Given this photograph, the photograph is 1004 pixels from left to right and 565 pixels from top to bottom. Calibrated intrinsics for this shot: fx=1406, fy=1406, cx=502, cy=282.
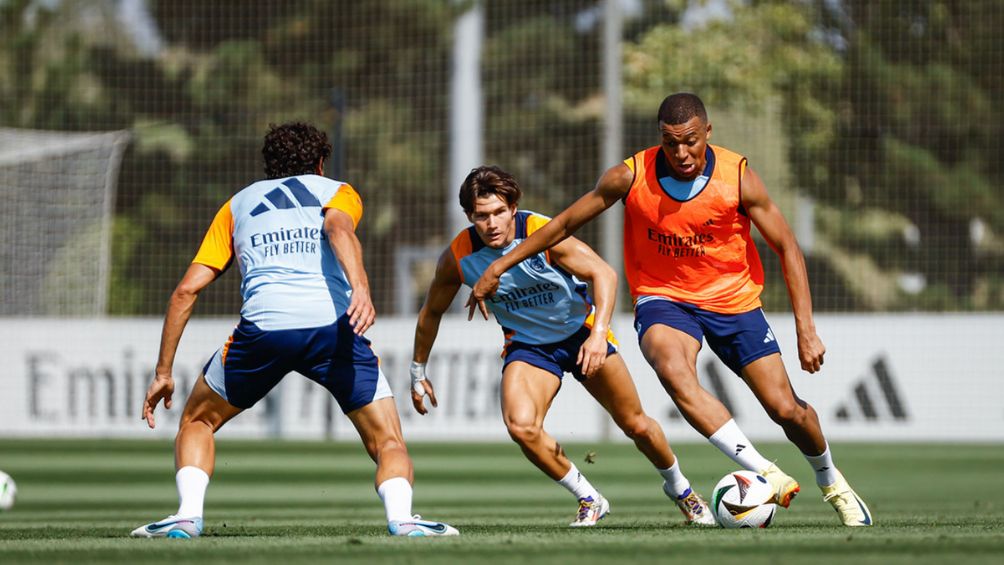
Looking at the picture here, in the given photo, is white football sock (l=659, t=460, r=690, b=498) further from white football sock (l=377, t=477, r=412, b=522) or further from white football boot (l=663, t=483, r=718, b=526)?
white football sock (l=377, t=477, r=412, b=522)

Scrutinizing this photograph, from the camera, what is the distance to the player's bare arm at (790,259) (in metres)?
7.55

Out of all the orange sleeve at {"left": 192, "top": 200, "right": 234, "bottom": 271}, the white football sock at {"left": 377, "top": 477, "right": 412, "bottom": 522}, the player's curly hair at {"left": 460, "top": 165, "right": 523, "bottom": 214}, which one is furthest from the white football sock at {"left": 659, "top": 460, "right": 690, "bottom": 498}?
the orange sleeve at {"left": 192, "top": 200, "right": 234, "bottom": 271}

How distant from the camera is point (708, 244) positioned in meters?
7.84

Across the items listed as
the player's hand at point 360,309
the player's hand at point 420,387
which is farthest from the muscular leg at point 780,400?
the player's hand at point 360,309

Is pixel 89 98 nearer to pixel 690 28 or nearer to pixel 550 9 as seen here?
pixel 550 9

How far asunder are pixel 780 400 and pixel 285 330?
2783 mm

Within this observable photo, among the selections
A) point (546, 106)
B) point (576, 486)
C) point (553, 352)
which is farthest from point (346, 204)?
point (546, 106)

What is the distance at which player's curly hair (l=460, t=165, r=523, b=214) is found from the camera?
769cm

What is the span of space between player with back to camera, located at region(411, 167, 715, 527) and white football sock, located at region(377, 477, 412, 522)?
1.05 meters

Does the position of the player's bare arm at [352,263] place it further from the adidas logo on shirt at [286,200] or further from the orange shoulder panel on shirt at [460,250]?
the orange shoulder panel on shirt at [460,250]

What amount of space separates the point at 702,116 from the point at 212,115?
95.8ft

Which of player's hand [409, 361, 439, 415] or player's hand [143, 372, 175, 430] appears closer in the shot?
player's hand [143, 372, 175, 430]

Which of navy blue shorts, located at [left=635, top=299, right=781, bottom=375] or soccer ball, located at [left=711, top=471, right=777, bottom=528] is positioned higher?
navy blue shorts, located at [left=635, top=299, right=781, bottom=375]

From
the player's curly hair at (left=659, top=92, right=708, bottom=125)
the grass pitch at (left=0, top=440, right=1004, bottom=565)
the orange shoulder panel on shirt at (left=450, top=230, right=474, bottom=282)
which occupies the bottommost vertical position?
the grass pitch at (left=0, top=440, right=1004, bottom=565)
